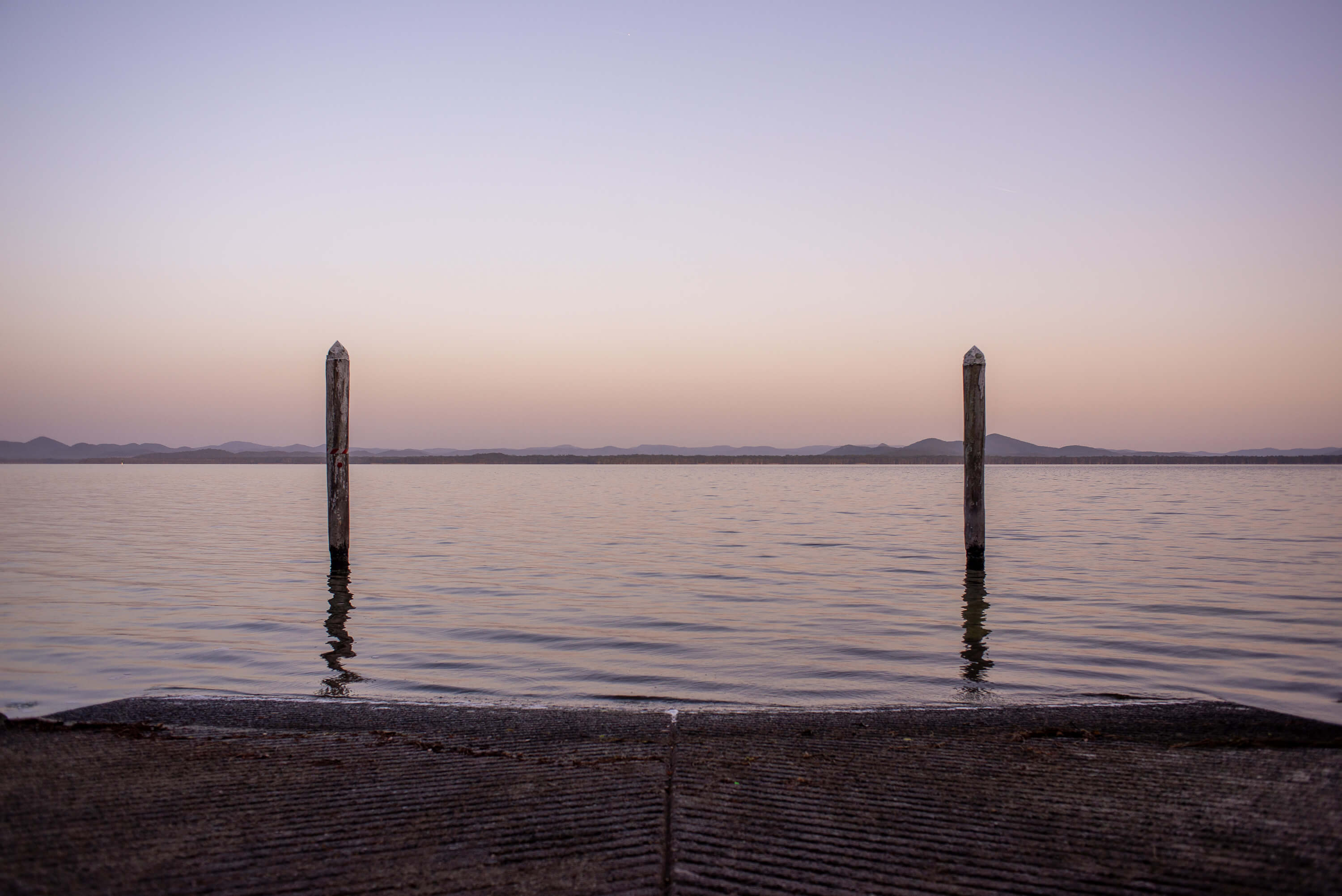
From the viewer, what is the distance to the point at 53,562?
20.5 metres

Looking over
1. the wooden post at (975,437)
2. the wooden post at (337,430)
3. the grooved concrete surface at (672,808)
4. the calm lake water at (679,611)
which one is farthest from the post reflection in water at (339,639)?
the wooden post at (975,437)

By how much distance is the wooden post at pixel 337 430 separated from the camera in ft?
54.3

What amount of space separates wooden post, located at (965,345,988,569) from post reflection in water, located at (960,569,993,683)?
47 centimetres

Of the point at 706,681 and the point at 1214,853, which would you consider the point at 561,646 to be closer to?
the point at 706,681

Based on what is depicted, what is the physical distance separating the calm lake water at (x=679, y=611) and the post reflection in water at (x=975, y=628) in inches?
2.2

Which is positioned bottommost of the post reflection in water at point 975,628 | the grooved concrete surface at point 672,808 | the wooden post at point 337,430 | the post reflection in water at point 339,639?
the post reflection in water at point 339,639

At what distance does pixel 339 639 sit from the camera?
1274 centimetres

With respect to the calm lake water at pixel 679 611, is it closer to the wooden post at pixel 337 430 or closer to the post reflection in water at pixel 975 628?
the post reflection in water at pixel 975 628

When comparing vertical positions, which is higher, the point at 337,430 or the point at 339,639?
the point at 337,430

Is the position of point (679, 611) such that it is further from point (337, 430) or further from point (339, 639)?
point (337, 430)

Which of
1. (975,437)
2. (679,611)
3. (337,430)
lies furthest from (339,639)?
(975,437)

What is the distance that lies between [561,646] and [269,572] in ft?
34.0

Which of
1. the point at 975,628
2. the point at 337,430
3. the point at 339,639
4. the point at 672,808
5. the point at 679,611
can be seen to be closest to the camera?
the point at 672,808

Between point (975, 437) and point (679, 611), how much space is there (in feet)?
21.4
